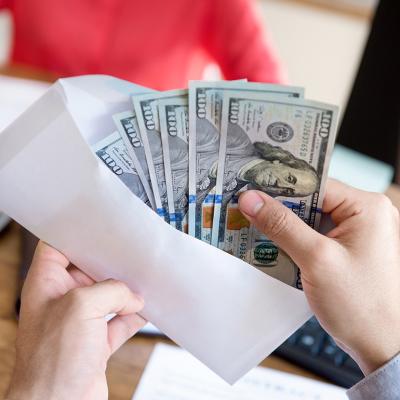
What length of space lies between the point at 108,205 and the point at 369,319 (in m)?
0.31

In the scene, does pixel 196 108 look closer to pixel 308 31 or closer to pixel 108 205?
pixel 108 205

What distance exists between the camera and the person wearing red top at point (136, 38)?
155cm

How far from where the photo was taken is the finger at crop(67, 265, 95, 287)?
0.69 m

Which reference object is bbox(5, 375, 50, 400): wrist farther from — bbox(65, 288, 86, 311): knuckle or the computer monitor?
the computer monitor

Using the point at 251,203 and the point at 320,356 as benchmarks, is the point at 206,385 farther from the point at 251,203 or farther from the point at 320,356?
the point at 251,203

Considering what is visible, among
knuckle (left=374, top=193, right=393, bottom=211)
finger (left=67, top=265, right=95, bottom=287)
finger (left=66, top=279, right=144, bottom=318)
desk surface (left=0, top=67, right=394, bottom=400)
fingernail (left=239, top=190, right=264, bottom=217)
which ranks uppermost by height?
knuckle (left=374, top=193, right=393, bottom=211)

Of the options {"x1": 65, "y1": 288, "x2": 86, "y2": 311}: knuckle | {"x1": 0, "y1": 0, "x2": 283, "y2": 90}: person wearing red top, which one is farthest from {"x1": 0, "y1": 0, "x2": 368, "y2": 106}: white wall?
{"x1": 65, "y1": 288, "x2": 86, "y2": 311}: knuckle

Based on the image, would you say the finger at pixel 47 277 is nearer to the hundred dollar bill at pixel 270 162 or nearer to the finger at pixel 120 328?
the finger at pixel 120 328

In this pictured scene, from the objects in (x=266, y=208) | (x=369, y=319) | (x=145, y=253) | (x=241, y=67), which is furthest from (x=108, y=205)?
(x=241, y=67)

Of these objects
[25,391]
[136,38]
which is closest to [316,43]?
[136,38]

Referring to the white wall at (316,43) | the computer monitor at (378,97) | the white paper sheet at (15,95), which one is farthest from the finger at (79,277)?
the white wall at (316,43)

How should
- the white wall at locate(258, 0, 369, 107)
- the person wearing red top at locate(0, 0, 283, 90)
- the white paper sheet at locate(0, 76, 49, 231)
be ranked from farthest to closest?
the white wall at locate(258, 0, 369, 107)
the person wearing red top at locate(0, 0, 283, 90)
the white paper sheet at locate(0, 76, 49, 231)

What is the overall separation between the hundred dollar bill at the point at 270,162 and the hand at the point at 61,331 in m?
0.15

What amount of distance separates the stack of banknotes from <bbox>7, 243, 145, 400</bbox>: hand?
0.12 meters
